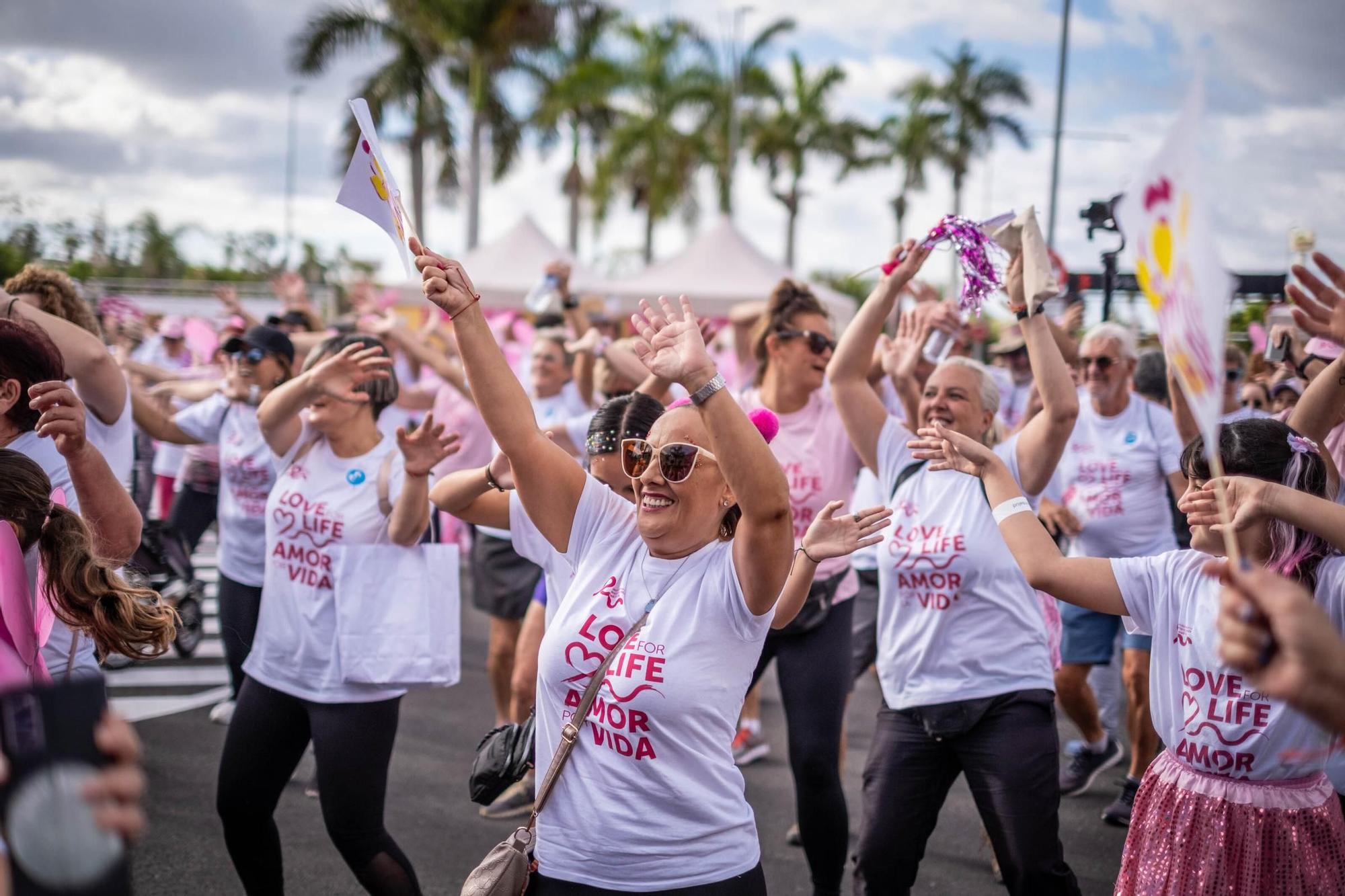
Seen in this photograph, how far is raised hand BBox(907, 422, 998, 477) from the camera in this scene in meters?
3.14

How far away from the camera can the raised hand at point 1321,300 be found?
2.92 meters

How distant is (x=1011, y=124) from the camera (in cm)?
3922

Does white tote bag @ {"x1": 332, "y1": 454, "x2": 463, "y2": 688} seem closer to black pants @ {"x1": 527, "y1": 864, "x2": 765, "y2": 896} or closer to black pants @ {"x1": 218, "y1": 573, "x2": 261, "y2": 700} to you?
black pants @ {"x1": 527, "y1": 864, "x2": 765, "y2": 896}

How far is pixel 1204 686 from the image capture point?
2.78 m

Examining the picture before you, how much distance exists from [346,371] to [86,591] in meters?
1.51

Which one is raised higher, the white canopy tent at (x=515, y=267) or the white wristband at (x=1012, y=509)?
the white canopy tent at (x=515, y=267)

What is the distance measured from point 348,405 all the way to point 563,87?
3021 centimetres

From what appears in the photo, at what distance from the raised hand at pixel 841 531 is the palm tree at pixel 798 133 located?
115 feet

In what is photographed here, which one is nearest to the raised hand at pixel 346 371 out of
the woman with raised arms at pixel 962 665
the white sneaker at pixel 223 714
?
the woman with raised arms at pixel 962 665

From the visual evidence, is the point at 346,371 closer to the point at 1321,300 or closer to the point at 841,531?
the point at 841,531

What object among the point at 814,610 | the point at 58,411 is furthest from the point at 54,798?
the point at 814,610

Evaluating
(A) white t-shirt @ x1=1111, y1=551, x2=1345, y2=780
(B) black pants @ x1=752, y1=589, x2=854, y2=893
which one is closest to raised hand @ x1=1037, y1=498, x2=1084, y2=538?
(B) black pants @ x1=752, y1=589, x2=854, y2=893

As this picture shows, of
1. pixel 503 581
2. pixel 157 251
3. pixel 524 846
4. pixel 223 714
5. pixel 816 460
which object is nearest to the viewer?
pixel 524 846

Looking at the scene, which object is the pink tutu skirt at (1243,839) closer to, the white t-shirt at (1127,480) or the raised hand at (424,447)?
the raised hand at (424,447)
